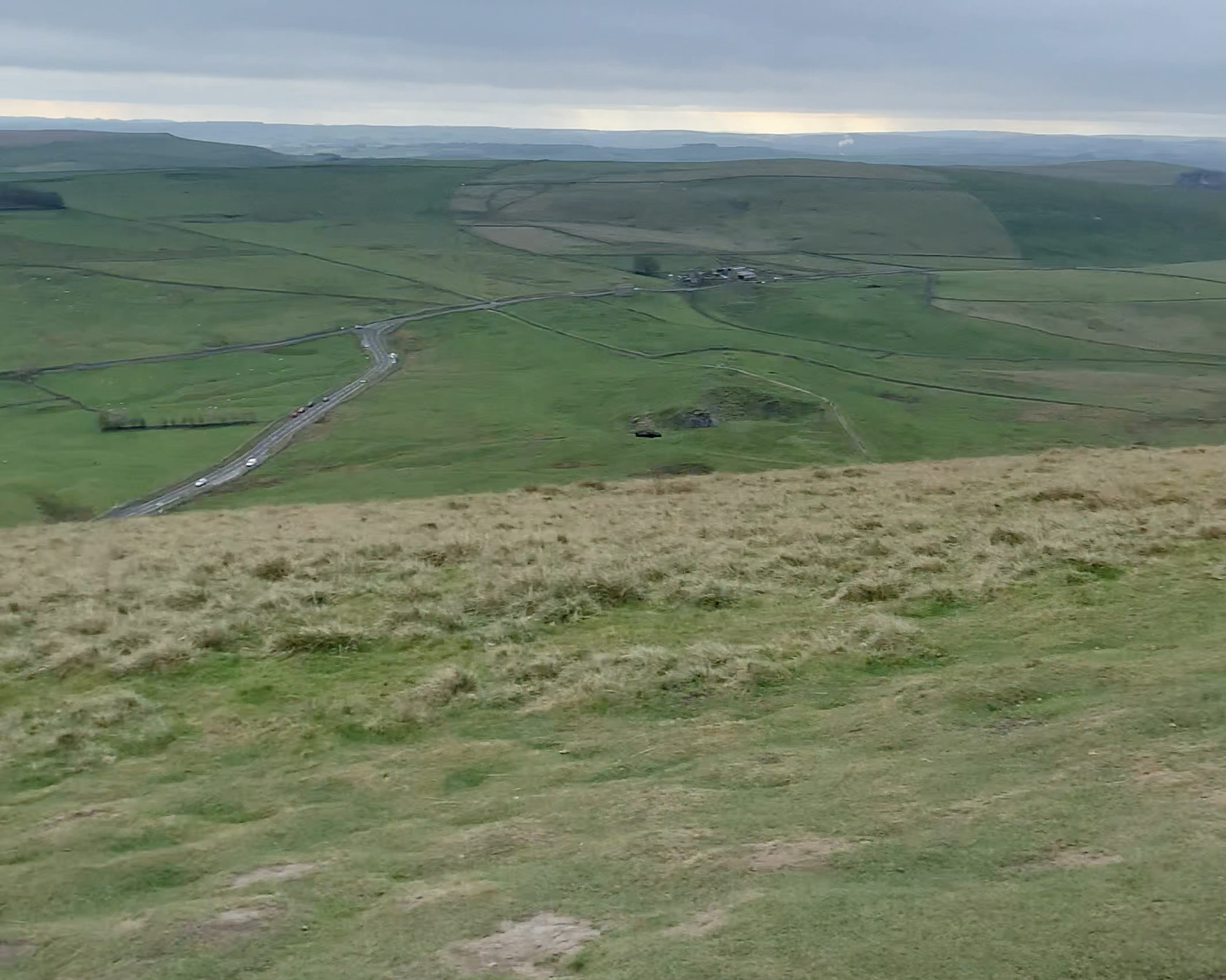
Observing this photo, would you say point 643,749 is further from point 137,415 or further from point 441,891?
point 137,415

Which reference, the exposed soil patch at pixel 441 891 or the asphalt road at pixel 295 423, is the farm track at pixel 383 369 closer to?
the asphalt road at pixel 295 423

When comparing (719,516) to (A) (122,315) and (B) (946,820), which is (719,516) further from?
(A) (122,315)

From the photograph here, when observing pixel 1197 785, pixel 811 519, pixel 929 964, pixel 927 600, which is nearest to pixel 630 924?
pixel 929 964

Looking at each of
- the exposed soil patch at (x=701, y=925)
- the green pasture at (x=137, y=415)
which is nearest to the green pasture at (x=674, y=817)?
the exposed soil patch at (x=701, y=925)

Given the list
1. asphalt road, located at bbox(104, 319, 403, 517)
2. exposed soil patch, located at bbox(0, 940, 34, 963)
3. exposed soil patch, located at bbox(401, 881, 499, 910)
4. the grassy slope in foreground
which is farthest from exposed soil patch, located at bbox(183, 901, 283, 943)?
asphalt road, located at bbox(104, 319, 403, 517)

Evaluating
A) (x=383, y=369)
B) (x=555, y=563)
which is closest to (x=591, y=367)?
(x=383, y=369)

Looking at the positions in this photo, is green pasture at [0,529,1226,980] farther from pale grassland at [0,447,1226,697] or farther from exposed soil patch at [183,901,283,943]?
pale grassland at [0,447,1226,697]
